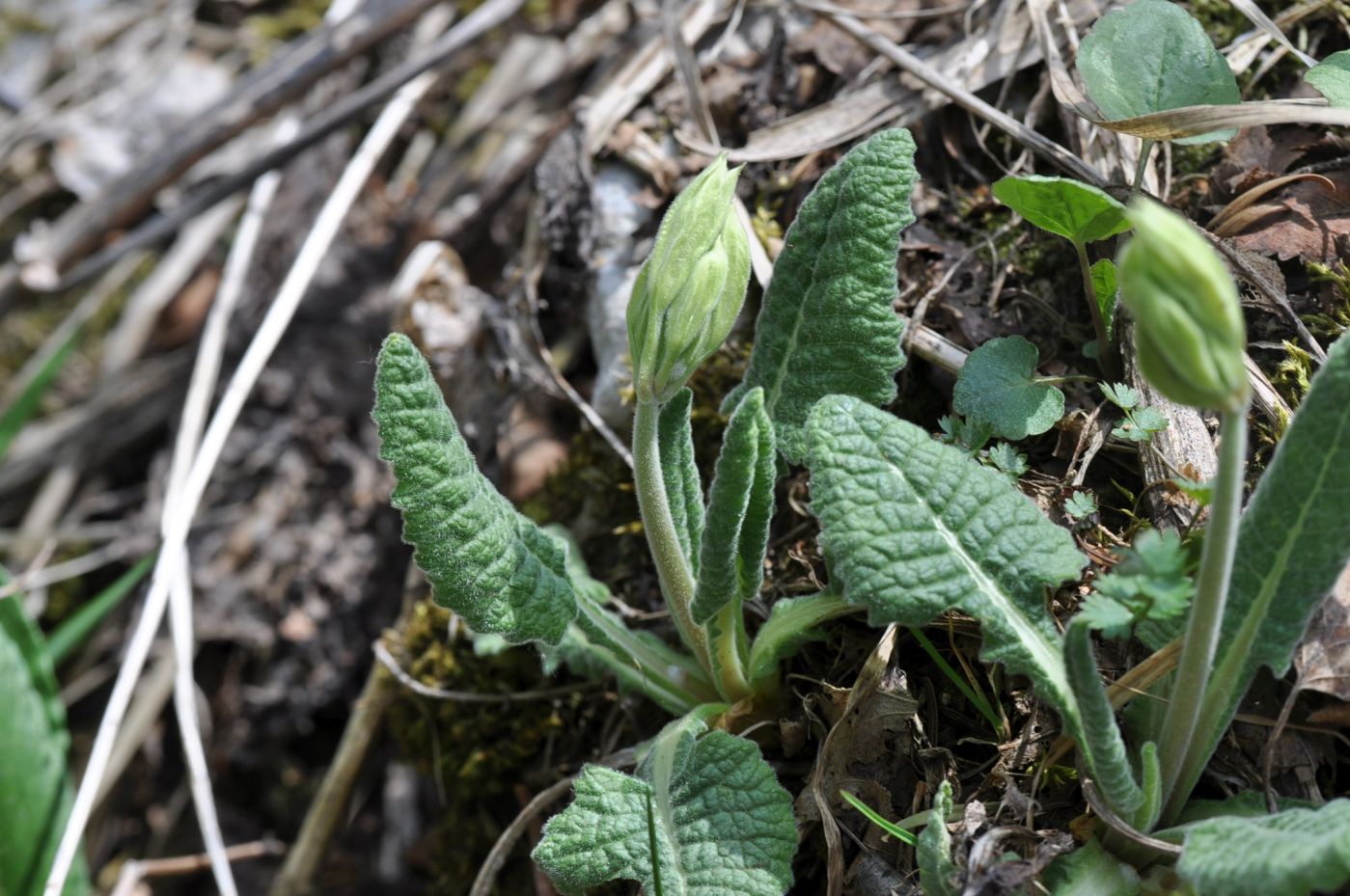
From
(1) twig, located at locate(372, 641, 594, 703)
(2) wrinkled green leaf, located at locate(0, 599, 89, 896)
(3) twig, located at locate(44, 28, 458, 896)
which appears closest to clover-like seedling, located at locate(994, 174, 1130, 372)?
(1) twig, located at locate(372, 641, 594, 703)

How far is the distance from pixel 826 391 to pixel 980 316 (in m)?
0.41

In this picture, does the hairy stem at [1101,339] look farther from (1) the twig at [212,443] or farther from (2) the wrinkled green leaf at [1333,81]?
(1) the twig at [212,443]

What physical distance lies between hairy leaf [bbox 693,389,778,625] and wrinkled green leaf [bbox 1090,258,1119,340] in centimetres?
64

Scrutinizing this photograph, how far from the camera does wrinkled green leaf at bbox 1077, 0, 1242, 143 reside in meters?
1.78

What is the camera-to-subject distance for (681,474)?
1.83 metres

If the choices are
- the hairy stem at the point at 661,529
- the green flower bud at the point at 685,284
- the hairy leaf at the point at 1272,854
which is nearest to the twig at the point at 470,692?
the hairy stem at the point at 661,529

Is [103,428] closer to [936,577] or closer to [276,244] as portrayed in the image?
[276,244]

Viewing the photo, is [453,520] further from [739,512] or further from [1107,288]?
[1107,288]

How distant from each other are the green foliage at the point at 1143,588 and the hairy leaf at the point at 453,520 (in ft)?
2.51

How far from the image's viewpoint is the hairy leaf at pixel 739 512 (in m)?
1.51

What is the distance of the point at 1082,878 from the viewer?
4.56 feet

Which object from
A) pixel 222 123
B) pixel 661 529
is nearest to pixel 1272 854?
pixel 661 529

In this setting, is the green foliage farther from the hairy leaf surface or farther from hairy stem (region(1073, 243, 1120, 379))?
hairy stem (region(1073, 243, 1120, 379))

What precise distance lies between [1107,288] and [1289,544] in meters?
0.64
